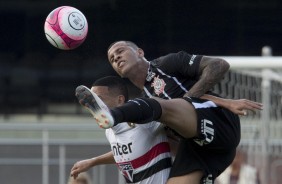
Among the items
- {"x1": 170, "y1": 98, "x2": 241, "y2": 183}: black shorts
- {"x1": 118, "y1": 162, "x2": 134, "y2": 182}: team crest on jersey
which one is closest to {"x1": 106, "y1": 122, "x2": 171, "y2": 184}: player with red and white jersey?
{"x1": 118, "y1": 162, "x2": 134, "y2": 182}: team crest on jersey

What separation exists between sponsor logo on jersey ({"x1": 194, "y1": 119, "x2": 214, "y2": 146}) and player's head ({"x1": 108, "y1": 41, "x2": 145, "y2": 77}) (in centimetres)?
60

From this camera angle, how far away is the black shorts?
580 cm

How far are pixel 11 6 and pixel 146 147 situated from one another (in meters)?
7.99

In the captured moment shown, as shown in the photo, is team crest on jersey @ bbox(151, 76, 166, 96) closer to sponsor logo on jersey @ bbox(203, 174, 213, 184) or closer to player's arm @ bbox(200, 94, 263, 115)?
player's arm @ bbox(200, 94, 263, 115)

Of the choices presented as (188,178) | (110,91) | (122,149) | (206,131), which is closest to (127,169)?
(122,149)

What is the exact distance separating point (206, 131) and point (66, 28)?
43.8 inches

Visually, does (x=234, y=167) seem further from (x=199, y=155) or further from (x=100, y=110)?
(x=100, y=110)

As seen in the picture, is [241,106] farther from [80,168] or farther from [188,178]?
[80,168]

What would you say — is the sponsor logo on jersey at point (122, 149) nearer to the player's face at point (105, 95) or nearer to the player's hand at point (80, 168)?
the player's face at point (105, 95)

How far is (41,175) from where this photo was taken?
34.2 feet

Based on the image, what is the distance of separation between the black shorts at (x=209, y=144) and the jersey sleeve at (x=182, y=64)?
0.69ft

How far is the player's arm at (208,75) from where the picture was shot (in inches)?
228

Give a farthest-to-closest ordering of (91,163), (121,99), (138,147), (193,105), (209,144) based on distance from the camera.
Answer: (91,163) → (121,99) → (138,147) → (209,144) → (193,105)

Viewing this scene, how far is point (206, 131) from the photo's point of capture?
227 inches
